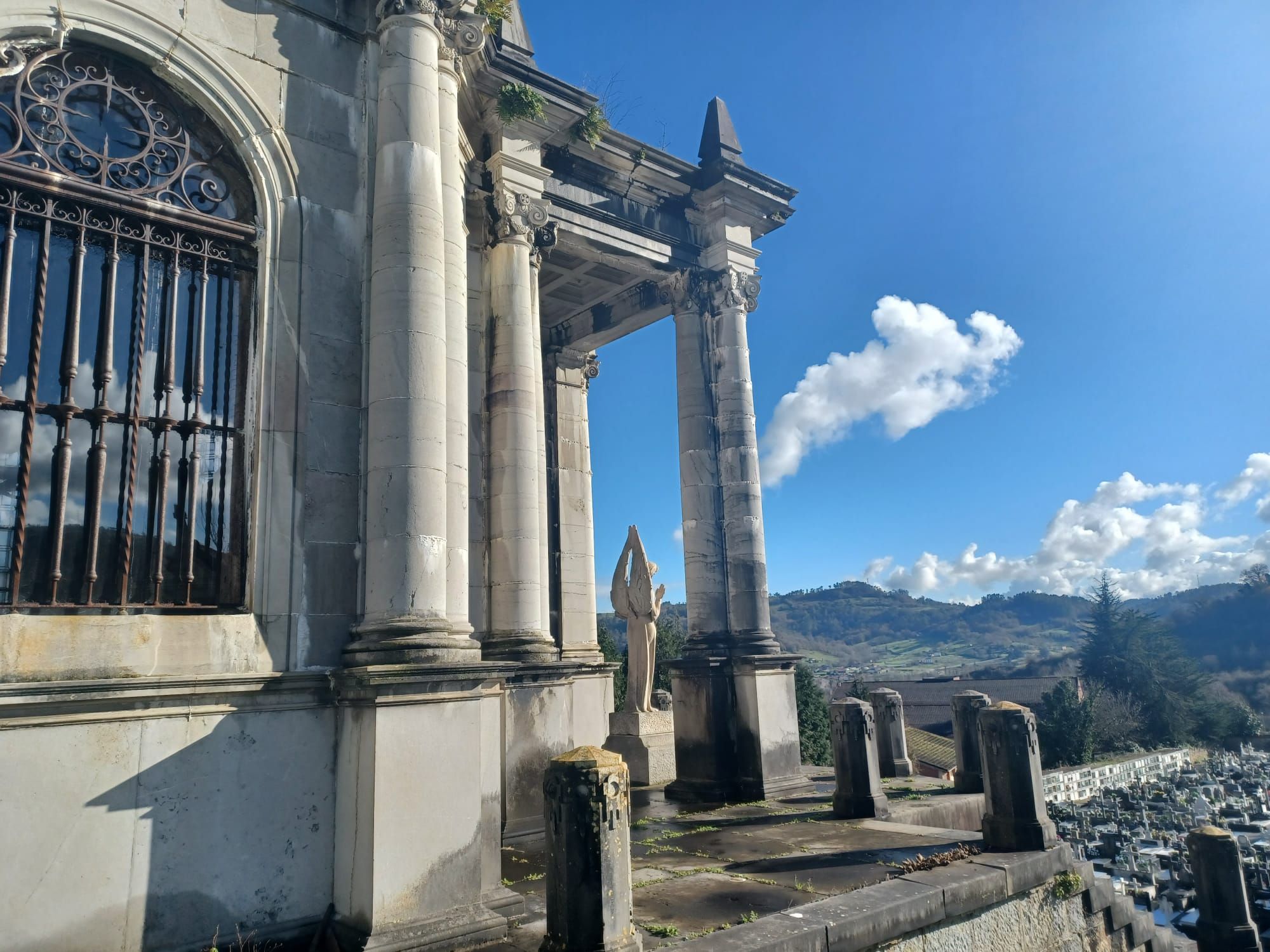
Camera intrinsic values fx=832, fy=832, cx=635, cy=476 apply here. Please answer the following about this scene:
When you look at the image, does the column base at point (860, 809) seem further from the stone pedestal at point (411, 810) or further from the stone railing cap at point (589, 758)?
the stone railing cap at point (589, 758)

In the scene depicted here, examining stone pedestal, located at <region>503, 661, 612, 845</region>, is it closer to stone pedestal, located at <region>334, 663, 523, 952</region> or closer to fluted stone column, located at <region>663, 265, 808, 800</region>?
stone pedestal, located at <region>334, 663, 523, 952</region>

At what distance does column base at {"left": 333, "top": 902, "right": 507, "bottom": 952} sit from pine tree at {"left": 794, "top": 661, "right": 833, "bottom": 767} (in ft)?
67.4

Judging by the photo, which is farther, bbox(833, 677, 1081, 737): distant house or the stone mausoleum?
bbox(833, 677, 1081, 737): distant house

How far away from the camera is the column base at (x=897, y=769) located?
14.6 meters

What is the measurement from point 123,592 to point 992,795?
8.70 m

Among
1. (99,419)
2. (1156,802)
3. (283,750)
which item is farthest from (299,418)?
(1156,802)

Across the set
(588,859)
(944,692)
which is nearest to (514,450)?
(588,859)

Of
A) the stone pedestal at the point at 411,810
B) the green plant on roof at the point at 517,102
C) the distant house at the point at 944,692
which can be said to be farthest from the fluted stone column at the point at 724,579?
the distant house at the point at 944,692

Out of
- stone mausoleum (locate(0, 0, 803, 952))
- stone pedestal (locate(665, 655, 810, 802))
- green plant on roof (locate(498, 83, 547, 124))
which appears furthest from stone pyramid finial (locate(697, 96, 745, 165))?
stone pedestal (locate(665, 655, 810, 802))

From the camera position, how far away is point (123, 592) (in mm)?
6711

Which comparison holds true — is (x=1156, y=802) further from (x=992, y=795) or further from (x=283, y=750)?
(x=283, y=750)

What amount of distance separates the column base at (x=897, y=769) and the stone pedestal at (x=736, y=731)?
2.19 metres

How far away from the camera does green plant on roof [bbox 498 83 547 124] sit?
Result: 11.5 m

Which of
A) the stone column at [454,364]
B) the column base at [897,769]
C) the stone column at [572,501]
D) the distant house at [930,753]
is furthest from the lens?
the distant house at [930,753]
